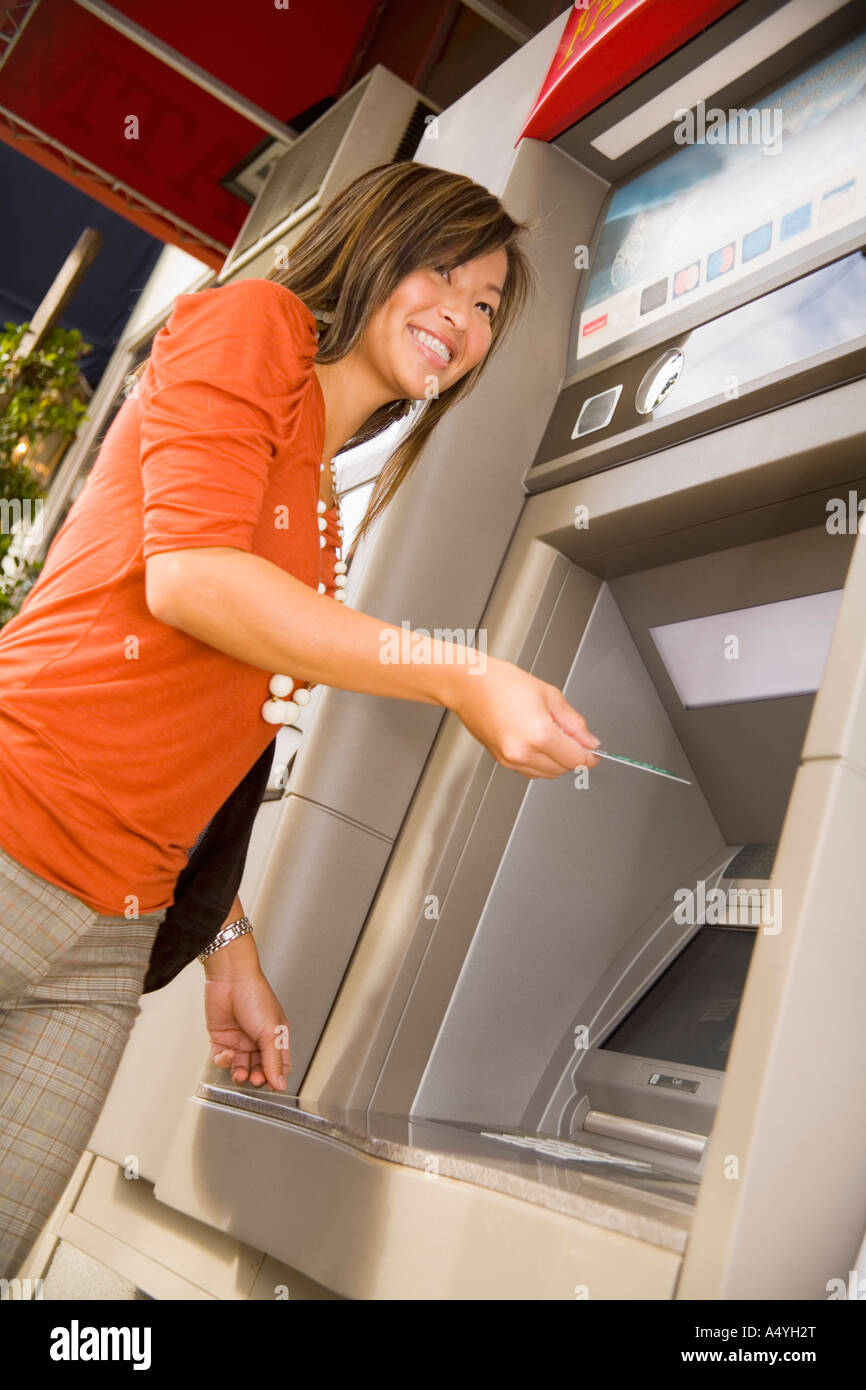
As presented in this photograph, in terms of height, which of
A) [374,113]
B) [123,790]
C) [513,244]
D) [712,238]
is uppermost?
[374,113]

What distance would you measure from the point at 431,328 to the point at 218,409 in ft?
1.25

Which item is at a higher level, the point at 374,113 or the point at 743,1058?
the point at 374,113

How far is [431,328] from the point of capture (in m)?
1.29

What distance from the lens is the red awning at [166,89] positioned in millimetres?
3363

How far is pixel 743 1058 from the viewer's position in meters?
0.83

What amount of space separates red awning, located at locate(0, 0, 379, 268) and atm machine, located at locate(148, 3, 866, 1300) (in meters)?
2.08

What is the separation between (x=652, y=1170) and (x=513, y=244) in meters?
1.10

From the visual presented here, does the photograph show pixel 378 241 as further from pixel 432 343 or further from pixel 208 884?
pixel 208 884

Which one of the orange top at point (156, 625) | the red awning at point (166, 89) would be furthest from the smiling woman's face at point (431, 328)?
the red awning at point (166, 89)

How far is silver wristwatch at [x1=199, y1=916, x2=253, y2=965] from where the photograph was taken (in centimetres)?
140

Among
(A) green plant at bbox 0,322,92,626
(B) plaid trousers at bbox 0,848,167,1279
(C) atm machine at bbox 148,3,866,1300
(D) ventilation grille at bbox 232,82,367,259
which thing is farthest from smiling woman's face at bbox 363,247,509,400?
(A) green plant at bbox 0,322,92,626

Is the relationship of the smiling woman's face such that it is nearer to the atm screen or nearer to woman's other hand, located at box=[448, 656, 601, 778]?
woman's other hand, located at box=[448, 656, 601, 778]
